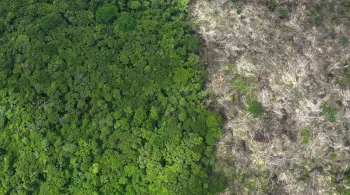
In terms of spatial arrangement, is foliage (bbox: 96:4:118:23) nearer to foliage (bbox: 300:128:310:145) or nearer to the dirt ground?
the dirt ground

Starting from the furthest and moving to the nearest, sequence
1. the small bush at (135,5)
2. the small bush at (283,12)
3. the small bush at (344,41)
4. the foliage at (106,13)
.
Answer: the small bush at (135,5)
the foliage at (106,13)
the small bush at (283,12)
the small bush at (344,41)

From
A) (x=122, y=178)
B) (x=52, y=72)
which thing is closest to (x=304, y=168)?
(x=122, y=178)

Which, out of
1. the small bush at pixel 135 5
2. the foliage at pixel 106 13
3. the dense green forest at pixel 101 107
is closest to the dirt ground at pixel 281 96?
the dense green forest at pixel 101 107

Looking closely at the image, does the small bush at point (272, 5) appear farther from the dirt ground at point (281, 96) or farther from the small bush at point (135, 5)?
the small bush at point (135, 5)

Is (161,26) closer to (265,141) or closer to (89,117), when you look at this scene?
(89,117)

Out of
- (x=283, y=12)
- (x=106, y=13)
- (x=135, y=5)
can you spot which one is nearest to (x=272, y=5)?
(x=283, y=12)
